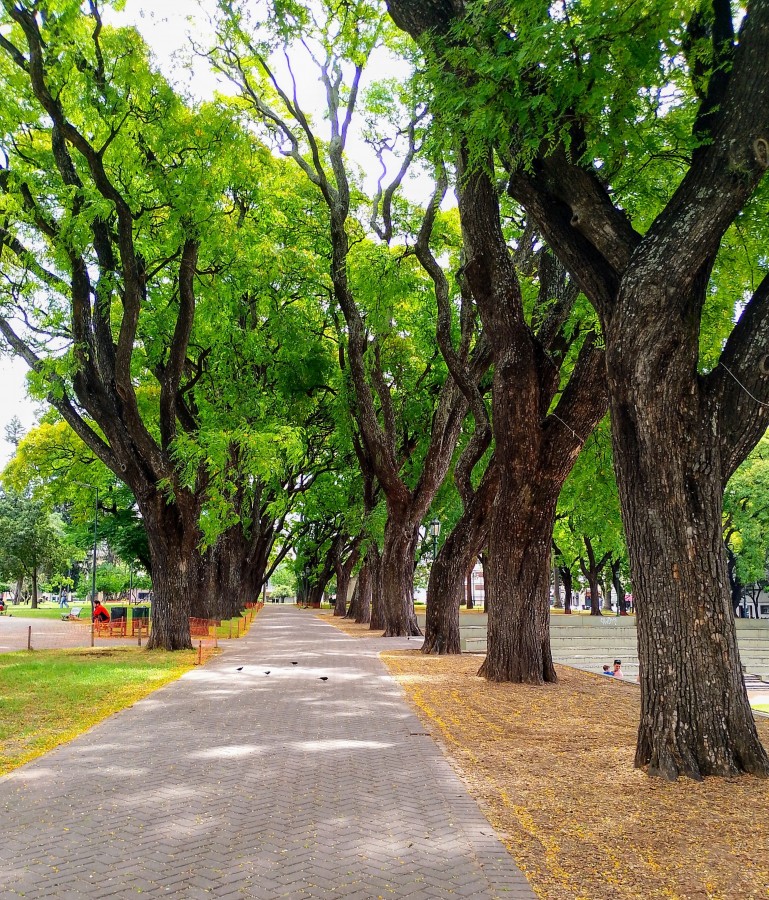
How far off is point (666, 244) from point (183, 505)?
48.3 ft

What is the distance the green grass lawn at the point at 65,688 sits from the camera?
28.5 feet

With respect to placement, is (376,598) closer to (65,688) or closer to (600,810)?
(65,688)

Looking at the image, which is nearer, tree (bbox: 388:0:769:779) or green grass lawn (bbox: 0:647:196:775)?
tree (bbox: 388:0:769:779)

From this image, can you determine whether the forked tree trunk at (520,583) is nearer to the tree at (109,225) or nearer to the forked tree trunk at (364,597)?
the tree at (109,225)

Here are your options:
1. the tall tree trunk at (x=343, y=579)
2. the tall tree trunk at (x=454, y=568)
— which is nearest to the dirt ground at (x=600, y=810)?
the tall tree trunk at (x=454, y=568)

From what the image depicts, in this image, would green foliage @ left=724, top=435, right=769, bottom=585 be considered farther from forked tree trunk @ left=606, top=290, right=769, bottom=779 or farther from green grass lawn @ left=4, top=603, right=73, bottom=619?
green grass lawn @ left=4, top=603, right=73, bottom=619

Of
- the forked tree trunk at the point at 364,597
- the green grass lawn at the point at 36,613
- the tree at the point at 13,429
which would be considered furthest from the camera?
the tree at the point at 13,429

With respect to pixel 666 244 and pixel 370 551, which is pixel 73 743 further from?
pixel 370 551

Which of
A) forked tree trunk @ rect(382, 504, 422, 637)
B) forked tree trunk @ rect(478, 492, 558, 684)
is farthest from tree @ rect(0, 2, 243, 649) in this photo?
forked tree trunk @ rect(478, 492, 558, 684)

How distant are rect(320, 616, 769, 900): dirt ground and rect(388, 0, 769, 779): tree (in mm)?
620

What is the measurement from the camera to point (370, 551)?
32406mm

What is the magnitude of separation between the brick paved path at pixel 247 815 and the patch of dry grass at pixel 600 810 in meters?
0.28

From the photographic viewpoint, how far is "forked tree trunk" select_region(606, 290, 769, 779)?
6.70 metres

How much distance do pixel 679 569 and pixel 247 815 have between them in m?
4.05
